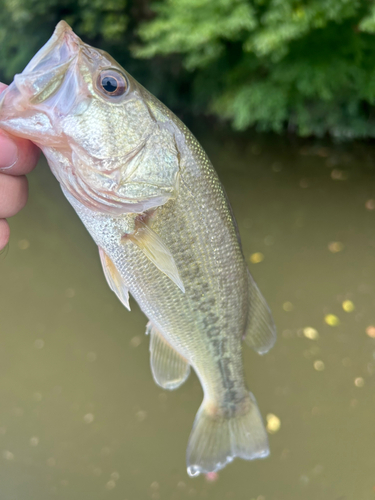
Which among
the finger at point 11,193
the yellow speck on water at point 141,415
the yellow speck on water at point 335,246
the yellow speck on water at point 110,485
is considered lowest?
the yellow speck on water at point 110,485

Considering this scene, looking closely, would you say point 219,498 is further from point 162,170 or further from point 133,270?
point 162,170

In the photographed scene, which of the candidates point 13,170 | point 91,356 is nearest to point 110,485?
point 91,356

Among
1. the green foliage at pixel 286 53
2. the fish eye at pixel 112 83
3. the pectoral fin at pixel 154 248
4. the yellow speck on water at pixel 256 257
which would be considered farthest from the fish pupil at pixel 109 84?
the green foliage at pixel 286 53

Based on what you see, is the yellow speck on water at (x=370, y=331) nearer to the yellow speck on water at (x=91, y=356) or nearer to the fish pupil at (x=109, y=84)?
the yellow speck on water at (x=91, y=356)

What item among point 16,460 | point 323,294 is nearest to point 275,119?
point 323,294

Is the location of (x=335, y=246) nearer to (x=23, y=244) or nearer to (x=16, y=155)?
(x=16, y=155)

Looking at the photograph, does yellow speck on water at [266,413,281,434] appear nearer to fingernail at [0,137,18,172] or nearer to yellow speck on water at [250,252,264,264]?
yellow speck on water at [250,252,264,264]
